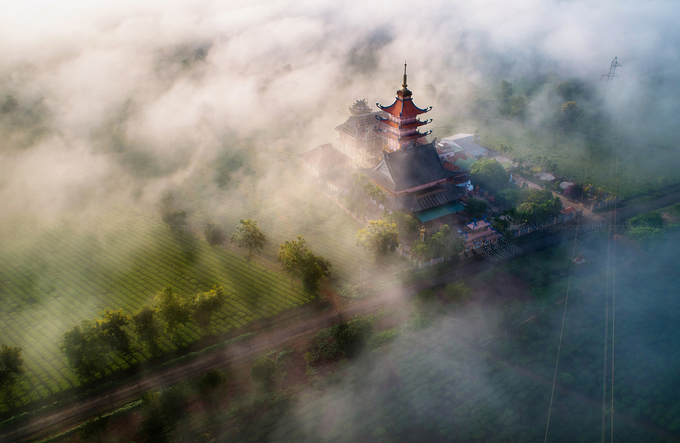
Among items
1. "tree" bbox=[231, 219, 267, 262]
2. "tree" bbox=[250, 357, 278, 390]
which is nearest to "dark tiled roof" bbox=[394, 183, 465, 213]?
"tree" bbox=[231, 219, 267, 262]

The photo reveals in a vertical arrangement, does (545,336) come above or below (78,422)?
below

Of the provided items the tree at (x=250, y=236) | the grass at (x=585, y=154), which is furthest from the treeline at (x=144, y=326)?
the grass at (x=585, y=154)

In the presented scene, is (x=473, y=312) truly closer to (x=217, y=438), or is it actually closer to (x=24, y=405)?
(x=217, y=438)

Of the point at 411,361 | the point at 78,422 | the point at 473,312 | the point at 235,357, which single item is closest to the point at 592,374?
the point at 473,312

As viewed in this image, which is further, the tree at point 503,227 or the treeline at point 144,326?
the tree at point 503,227

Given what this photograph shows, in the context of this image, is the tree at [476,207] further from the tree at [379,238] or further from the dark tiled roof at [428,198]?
the tree at [379,238]

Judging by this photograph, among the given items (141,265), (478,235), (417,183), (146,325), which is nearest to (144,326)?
(146,325)

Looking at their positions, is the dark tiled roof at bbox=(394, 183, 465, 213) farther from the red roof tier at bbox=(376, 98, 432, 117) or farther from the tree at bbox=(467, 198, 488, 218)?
the red roof tier at bbox=(376, 98, 432, 117)
